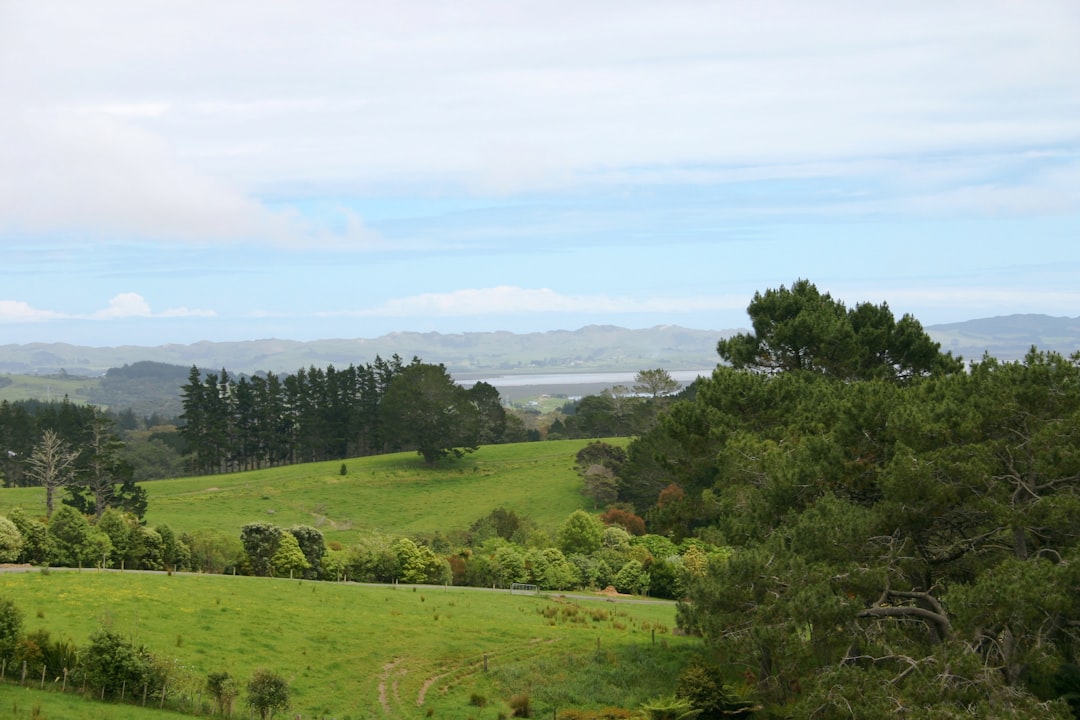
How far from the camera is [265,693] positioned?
21422 mm

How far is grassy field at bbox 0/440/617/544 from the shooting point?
69188 millimetres

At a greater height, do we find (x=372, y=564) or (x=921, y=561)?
(x=921, y=561)

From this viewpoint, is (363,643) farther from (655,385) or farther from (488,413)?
(488,413)

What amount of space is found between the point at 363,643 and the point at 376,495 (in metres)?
51.7

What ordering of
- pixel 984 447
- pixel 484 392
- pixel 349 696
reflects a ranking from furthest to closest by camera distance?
pixel 484 392 < pixel 349 696 < pixel 984 447

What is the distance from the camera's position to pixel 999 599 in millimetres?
17547

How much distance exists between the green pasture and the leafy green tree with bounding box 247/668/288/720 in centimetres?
166

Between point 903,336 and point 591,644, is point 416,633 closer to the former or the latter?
point 591,644

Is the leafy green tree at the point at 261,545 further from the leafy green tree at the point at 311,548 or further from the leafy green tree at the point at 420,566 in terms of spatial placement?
the leafy green tree at the point at 420,566

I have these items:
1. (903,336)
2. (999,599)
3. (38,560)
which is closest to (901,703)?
(999,599)

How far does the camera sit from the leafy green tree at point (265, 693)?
21.4 meters

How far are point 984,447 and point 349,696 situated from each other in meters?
17.2

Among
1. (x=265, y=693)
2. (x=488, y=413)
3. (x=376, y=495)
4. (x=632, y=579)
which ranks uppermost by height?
(x=488, y=413)

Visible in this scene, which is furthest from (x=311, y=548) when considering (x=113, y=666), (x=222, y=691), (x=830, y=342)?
(x=830, y=342)
